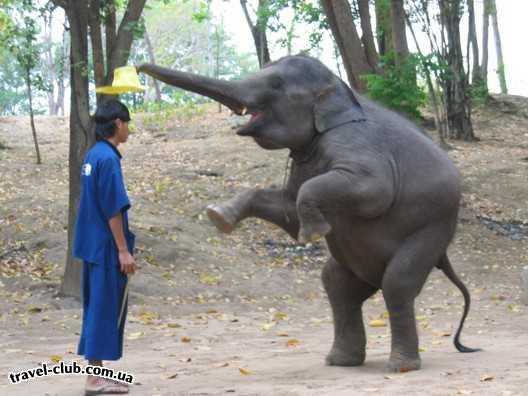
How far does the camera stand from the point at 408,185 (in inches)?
259

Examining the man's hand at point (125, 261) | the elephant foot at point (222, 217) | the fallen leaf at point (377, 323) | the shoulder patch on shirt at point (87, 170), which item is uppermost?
the shoulder patch on shirt at point (87, 170)

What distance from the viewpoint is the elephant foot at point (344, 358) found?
7.06m

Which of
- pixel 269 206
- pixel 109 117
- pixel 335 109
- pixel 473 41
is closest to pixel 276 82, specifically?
pixel 335 109

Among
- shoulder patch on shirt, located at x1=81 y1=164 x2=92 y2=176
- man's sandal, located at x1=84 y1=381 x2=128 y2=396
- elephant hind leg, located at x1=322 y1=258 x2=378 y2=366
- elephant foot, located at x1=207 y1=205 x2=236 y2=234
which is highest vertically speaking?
shoulder patch on shirt, located at x1=81 y1=164 x2=92 y2=176

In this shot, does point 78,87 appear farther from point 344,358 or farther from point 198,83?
point 344,358

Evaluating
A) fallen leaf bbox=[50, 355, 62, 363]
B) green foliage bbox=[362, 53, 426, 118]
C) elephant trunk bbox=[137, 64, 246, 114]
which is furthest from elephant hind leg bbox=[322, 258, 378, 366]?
green foliage bbox=[362, 53, 426, 118]

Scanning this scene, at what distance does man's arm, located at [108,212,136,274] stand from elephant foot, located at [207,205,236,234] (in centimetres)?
55

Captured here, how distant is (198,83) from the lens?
629cm

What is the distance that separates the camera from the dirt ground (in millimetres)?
6617

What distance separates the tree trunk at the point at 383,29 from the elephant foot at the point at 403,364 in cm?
1421

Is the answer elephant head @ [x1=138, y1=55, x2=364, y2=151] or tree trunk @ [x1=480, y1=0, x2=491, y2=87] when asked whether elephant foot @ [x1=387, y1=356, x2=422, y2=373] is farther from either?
tree trunk @ [x1=480, y1=0, x2=491, y2=87]

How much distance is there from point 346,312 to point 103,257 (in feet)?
6.47

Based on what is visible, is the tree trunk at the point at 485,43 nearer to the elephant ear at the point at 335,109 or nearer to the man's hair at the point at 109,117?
the elephant ear at the point at 335,109

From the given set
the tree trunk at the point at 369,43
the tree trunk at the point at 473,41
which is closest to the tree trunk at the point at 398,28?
the tree trunk at the point at 369,43
